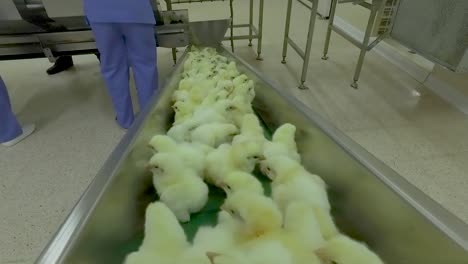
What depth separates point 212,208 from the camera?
0.89m

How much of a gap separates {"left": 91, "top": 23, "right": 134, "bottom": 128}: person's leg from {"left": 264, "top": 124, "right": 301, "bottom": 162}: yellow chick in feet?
4.29

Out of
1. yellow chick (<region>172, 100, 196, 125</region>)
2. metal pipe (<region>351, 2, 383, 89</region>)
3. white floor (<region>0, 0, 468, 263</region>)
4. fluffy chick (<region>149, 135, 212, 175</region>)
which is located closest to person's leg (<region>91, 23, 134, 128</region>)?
white floor (<region>0, 0, 468, 263</region>)

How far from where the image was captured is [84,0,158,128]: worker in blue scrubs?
1.67m

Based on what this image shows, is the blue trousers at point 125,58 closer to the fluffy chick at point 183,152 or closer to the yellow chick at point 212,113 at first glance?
the yellow chick at point 212,113

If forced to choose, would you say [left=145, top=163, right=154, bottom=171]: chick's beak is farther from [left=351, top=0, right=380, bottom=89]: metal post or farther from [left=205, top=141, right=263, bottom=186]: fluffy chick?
[left=351, top=0, right=380, bottom=89]: metal post

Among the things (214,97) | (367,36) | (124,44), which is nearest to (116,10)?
(124,44)

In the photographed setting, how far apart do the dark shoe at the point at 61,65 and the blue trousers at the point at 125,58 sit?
56.4 inches

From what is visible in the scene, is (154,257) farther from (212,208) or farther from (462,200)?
(462,200)

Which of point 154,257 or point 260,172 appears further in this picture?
point 260,172

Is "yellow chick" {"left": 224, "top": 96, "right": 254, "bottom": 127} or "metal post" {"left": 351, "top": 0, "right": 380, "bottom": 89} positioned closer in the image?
"yellow chick" {"left": 224, "top": 96, "right": 254, "bottom": 127}

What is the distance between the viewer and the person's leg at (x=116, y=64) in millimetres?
1757

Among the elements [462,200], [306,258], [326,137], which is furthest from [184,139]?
[462,200]

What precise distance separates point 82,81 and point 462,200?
3.13 m

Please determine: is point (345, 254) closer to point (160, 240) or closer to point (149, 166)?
point (160, 240)
